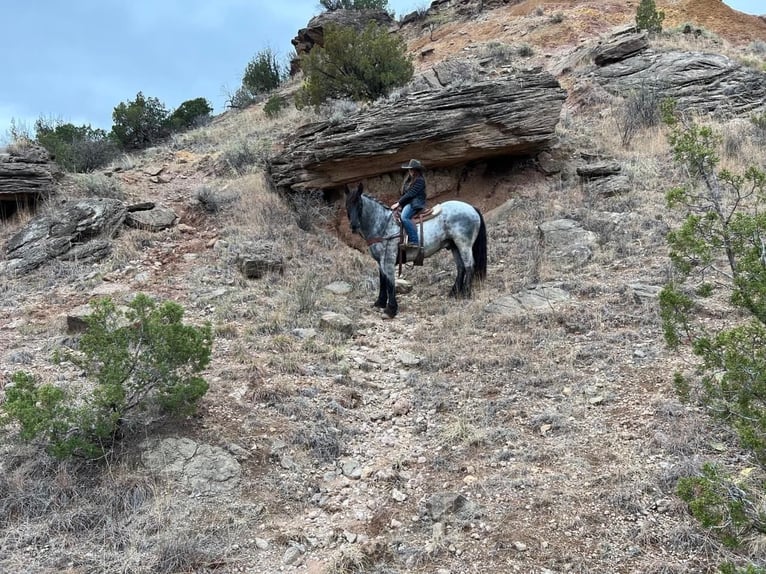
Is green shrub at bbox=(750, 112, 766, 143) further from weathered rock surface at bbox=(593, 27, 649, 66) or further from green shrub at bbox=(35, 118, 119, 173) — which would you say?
green shrub at bbox=(35, 118, 119, 173)

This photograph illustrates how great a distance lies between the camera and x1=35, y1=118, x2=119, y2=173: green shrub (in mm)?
15969

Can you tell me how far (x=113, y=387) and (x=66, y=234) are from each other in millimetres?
7460

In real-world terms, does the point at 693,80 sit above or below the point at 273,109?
below

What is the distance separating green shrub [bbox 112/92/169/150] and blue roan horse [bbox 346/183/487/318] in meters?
16.4

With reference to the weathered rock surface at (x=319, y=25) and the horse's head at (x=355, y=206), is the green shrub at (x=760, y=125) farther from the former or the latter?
the weathered rock surface at (x=319, y=25)

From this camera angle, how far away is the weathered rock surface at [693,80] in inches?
575

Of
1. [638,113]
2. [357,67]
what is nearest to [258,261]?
[357,67]

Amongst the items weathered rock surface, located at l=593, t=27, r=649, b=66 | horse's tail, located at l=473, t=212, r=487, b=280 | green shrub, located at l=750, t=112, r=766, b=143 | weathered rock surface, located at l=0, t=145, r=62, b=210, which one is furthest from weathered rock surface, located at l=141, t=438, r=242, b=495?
weathered rock surface, located at l=593, t=27, r=649, b=66

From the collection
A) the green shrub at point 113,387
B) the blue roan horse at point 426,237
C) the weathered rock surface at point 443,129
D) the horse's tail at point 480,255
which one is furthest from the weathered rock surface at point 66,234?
the horse's tail at point 480,255

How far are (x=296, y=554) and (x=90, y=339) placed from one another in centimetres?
274

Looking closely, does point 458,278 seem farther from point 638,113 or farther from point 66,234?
point 638,113

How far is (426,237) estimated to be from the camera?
8914 mm

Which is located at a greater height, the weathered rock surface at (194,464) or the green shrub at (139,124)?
the green shrub at (139,124)

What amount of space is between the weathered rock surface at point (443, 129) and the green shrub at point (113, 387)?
7232 millimetres
